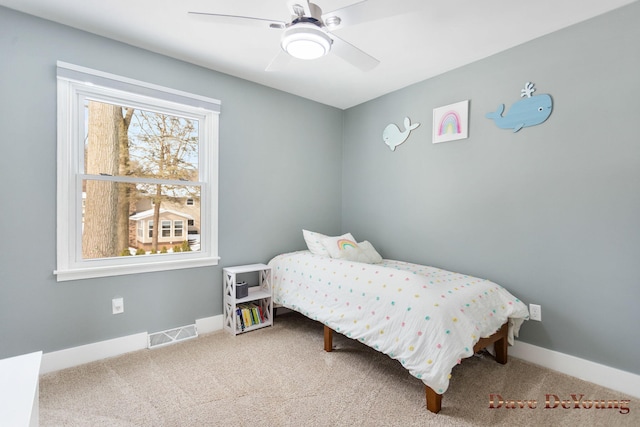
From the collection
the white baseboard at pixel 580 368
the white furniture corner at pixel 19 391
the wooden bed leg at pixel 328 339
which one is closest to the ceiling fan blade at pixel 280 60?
the white furniture corner at pixel 19 391

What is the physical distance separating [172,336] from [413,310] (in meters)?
2.02

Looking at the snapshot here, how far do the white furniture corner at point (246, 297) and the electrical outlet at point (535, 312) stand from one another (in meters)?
2.18

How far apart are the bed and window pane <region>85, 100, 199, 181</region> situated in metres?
1.48

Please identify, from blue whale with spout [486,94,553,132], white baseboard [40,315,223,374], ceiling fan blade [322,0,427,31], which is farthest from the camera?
blue whale with spout [486,94,553,132]

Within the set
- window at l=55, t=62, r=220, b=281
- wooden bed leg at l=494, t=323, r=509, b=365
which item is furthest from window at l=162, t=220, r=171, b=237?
wooden bed leg at l=494, t=323, r=509, b=365

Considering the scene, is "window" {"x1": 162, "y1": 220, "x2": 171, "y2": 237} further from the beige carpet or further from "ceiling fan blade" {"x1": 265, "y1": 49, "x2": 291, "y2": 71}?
"ceiling fan blade" {"x1": 265, "y1": 49, "x2": 291, "y2": 71}

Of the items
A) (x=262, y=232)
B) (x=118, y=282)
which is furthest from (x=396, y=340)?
(x=118, y=282)

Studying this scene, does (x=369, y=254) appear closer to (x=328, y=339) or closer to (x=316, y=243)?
(x=316, y=243)

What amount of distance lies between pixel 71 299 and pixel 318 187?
98.0 inches

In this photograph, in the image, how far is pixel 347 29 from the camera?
2166mm

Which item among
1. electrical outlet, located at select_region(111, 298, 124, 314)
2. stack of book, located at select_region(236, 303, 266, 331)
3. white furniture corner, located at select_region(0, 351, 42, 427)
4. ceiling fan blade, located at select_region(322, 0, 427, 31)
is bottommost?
stack of book, located at select_region(236, 303, 266, 331)

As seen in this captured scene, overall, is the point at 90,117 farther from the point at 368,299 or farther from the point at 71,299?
the point at 368,299

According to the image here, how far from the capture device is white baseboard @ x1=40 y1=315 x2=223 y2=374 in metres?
2.11

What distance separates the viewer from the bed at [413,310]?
174 centimetres
